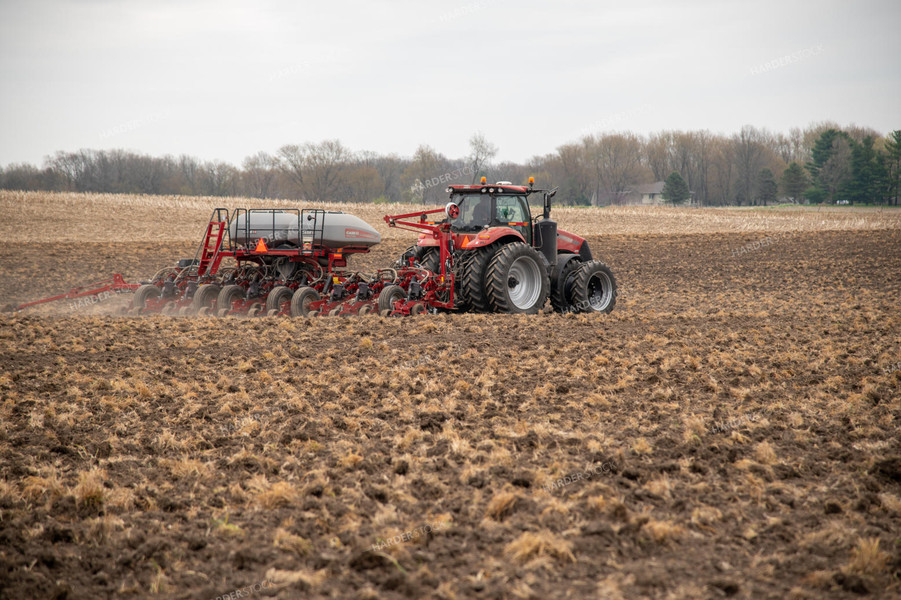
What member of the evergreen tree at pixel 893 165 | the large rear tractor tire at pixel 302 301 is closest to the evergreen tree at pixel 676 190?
the evergreen tree at pixel 893 165

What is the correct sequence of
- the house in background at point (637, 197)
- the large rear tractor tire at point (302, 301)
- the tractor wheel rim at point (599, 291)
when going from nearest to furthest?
the large rear tractor tire at point (302, 301)
the tractor wheel rim at point (599, 291)
the house in background at point (637, 197)

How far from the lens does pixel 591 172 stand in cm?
7462

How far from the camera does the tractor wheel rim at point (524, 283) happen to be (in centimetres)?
1073

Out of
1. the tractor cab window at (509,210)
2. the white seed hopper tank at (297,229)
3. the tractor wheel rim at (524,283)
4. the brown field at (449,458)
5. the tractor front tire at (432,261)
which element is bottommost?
the brown field at (449,458)

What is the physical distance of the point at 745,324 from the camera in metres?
9.88

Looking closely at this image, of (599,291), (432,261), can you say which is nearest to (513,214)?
(432,261)

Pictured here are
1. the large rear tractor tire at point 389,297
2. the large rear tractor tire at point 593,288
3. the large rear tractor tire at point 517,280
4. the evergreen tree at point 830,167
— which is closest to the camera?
the large rear tractor tire at point 517,280

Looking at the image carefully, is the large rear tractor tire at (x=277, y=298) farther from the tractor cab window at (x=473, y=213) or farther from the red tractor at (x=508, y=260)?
the tractor cab window at (x=473, y=213)

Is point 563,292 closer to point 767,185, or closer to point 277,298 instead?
point 277,298

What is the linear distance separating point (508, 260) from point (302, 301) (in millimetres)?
3307

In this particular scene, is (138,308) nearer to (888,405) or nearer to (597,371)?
(597,371)

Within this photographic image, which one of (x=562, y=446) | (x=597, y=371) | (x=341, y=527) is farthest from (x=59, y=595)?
(x=597, y=371)

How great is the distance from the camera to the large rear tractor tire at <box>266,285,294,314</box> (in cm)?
1087

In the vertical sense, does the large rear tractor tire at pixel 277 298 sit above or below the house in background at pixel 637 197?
below
